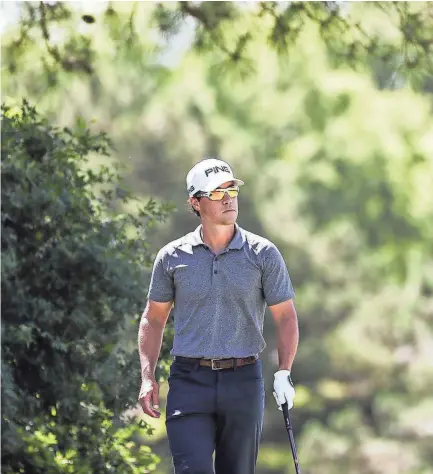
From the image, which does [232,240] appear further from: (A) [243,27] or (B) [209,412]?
(A) [243,27]

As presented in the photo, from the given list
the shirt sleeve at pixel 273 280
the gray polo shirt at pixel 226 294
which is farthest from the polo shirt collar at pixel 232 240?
the shirt sleeve at pixel 273 280

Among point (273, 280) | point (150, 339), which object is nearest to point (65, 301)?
point (150, 339)

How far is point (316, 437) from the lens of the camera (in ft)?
79.3

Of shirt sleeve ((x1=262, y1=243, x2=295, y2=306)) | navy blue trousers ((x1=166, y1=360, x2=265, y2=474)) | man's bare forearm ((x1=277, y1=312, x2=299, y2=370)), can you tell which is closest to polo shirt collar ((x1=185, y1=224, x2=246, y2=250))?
shirt sleeve ((x1=262, y1=243, x2=295, y2=306))

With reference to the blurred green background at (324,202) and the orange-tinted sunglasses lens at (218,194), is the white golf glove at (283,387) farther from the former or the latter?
the blurred green background at (324,202)

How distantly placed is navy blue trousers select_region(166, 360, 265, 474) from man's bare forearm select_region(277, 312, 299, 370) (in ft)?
0.32

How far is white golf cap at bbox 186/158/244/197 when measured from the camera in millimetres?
5453

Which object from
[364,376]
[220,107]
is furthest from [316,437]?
[220,107]

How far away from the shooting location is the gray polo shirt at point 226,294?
17.5 feet

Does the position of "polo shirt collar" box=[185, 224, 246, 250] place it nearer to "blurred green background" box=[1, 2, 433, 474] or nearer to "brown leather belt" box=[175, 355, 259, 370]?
"brown leather belt" box=[175, 355, 259, 370]

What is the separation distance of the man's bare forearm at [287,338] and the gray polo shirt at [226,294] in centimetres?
8

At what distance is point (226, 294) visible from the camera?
5.35 m

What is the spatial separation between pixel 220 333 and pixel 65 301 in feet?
7.97

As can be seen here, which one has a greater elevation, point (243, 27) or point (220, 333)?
point (243, 27)
